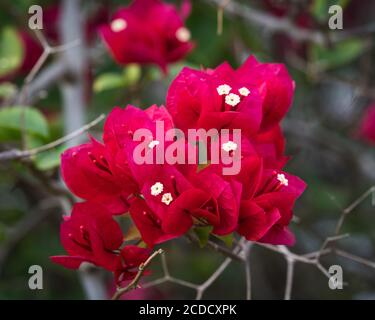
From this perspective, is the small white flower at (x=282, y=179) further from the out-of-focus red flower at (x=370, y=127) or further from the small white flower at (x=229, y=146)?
the out-of-focus red flower at (x=370, y=127)

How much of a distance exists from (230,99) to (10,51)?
0.86 m

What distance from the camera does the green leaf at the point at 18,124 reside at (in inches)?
40.5

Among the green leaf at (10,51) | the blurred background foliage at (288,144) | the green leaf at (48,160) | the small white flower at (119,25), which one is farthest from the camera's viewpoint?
the blurred background foliage at (288,144)

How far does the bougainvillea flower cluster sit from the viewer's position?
665 mm

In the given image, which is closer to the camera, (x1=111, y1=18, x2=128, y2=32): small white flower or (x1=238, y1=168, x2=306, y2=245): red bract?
(x1=238, y1=168, x2=306, y2=245): red bract

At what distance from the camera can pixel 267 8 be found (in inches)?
68.8

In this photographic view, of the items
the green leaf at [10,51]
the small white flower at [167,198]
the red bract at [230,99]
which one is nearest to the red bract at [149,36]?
the green leaf at [10,51]

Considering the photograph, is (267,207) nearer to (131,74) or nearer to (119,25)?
(119,25)

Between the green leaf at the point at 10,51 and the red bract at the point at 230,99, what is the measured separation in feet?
2.45

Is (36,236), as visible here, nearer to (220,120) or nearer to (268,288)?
(268,288)

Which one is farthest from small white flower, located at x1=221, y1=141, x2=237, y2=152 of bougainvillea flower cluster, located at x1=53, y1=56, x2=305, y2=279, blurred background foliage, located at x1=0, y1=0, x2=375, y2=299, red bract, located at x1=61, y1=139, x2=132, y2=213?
blurred background foliage, located at x1=0, y1=0, x2=375, y2=299

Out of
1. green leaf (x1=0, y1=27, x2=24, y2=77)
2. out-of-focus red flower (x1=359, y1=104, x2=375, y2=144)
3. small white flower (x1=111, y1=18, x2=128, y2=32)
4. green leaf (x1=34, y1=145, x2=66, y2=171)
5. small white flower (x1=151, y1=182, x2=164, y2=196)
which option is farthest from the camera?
out-of-focus red flower (x1=359, y1=104, x2=375, y2=144)

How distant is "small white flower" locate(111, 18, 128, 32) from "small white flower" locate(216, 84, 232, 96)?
514mm

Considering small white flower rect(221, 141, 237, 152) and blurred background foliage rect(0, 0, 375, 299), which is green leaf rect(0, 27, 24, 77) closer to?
blurred background foliage rect(0, 0, 375, 299)
